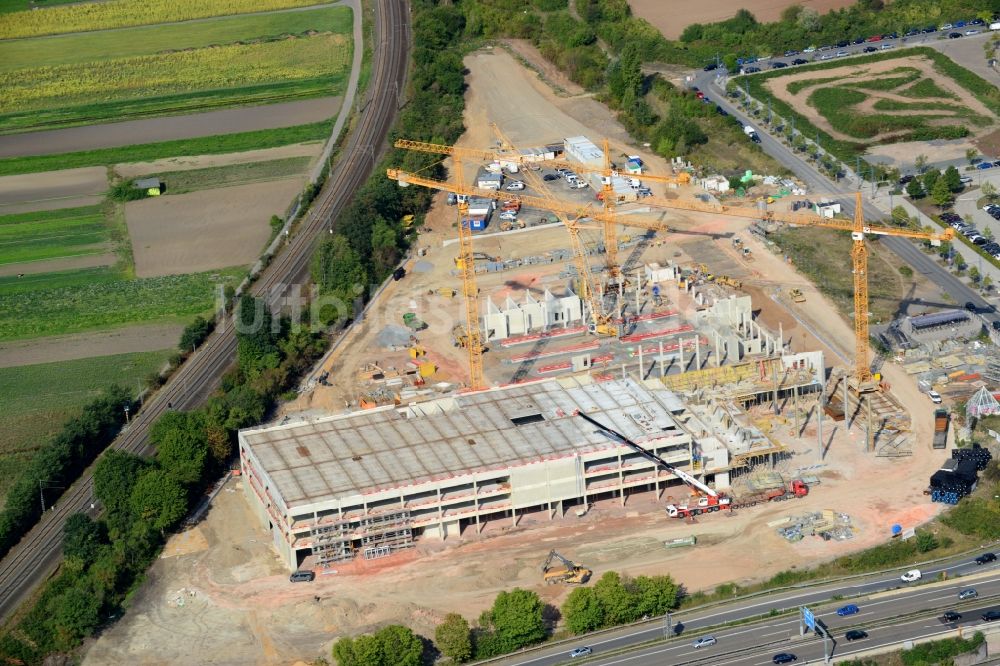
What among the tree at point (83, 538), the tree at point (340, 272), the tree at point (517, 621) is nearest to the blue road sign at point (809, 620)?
the tree at point (517, 621)

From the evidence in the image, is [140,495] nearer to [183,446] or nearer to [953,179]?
[183,446]

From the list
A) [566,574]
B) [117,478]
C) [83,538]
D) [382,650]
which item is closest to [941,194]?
[566,574]

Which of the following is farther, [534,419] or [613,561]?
[534,419]

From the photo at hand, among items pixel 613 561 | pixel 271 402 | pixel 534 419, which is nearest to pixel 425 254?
pixel 271 402

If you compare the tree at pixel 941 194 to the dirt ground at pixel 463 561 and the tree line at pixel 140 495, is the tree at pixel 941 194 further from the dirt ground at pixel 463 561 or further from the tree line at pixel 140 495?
the tree line at pixel 140 495

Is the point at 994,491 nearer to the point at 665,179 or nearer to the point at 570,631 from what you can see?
the point at 570,631
